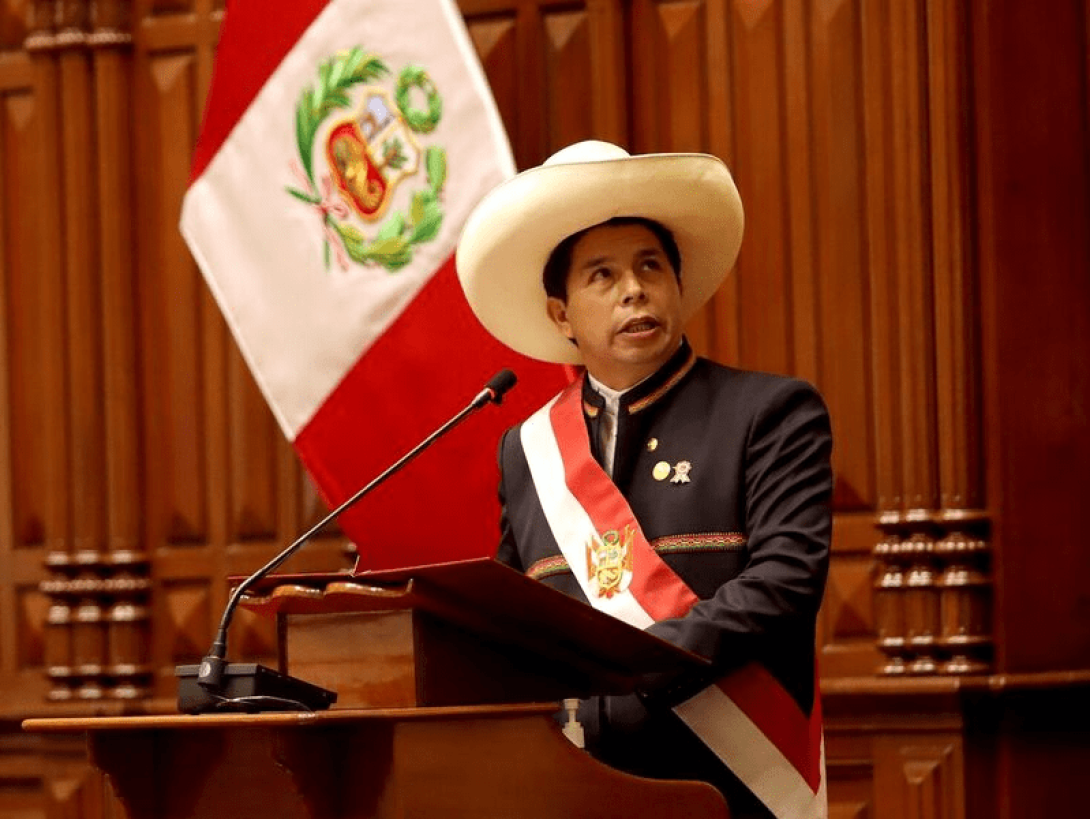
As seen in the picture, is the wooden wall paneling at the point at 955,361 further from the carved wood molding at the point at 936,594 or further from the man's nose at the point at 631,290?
the man's nose at the point at 631,290

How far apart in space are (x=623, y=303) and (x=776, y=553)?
1.34ft

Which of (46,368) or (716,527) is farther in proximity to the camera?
(46,368)

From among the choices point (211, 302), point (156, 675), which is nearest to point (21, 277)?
point (211, 302)

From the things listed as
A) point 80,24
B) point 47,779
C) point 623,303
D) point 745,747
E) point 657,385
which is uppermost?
point 80,24

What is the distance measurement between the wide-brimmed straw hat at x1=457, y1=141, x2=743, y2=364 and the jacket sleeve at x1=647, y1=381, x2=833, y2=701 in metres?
0.29

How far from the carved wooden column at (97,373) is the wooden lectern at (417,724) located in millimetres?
2450

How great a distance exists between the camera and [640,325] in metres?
2.47

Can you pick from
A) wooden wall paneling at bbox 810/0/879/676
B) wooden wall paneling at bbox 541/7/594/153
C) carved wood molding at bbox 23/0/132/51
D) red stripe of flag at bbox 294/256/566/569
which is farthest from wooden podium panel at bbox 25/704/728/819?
carved wood molding at bbox 23/0/132/51

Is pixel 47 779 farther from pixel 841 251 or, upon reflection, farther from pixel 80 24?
pixel 841 251

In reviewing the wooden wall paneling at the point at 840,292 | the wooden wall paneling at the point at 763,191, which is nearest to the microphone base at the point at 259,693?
the wooden wall paneling at the point at 840,292

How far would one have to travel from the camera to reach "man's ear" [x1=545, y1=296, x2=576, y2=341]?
2.63 meters

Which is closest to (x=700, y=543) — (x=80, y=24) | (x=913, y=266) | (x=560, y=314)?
(x=560, y=314)

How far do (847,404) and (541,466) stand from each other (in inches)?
60.2

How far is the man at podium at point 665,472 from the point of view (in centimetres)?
226
